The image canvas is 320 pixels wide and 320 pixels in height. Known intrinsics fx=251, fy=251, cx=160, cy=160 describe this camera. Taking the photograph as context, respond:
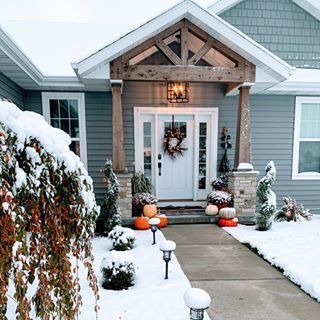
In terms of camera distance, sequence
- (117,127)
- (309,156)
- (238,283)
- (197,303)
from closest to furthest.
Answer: (197,303) < (238,283) < (117,127) < (309,156)

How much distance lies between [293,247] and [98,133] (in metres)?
4.40

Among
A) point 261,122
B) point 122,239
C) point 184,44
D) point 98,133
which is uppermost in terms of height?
point 184,44

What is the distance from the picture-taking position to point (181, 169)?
A: 20.0 feet

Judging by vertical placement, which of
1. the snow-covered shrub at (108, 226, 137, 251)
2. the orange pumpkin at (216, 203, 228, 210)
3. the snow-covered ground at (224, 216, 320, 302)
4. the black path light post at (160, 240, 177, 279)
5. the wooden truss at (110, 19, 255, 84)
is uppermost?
the wooden truss at (110, 19, 255, 84)

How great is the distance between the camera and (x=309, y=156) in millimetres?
6348

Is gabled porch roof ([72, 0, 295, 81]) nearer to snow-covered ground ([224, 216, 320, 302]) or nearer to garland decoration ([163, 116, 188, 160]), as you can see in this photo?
garland decoration ([163, 116, 188, 160])

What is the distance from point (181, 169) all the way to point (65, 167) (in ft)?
15.9

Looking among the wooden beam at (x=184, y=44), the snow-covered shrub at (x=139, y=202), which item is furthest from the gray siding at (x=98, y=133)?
the wooden beam at (x=184, y=44)

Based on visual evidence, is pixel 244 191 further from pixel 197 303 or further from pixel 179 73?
pixel 197 303

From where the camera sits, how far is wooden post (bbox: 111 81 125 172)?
14.9ft

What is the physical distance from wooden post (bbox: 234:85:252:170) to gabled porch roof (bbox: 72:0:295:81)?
60 cm

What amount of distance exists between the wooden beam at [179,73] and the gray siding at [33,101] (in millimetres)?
2324

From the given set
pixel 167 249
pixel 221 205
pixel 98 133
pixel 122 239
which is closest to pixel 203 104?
pixel 221 205

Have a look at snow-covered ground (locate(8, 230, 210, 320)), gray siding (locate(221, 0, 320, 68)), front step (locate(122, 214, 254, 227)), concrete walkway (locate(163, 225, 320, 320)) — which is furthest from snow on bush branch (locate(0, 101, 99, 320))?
gray siding (locate(221, 0, 320, 68))
